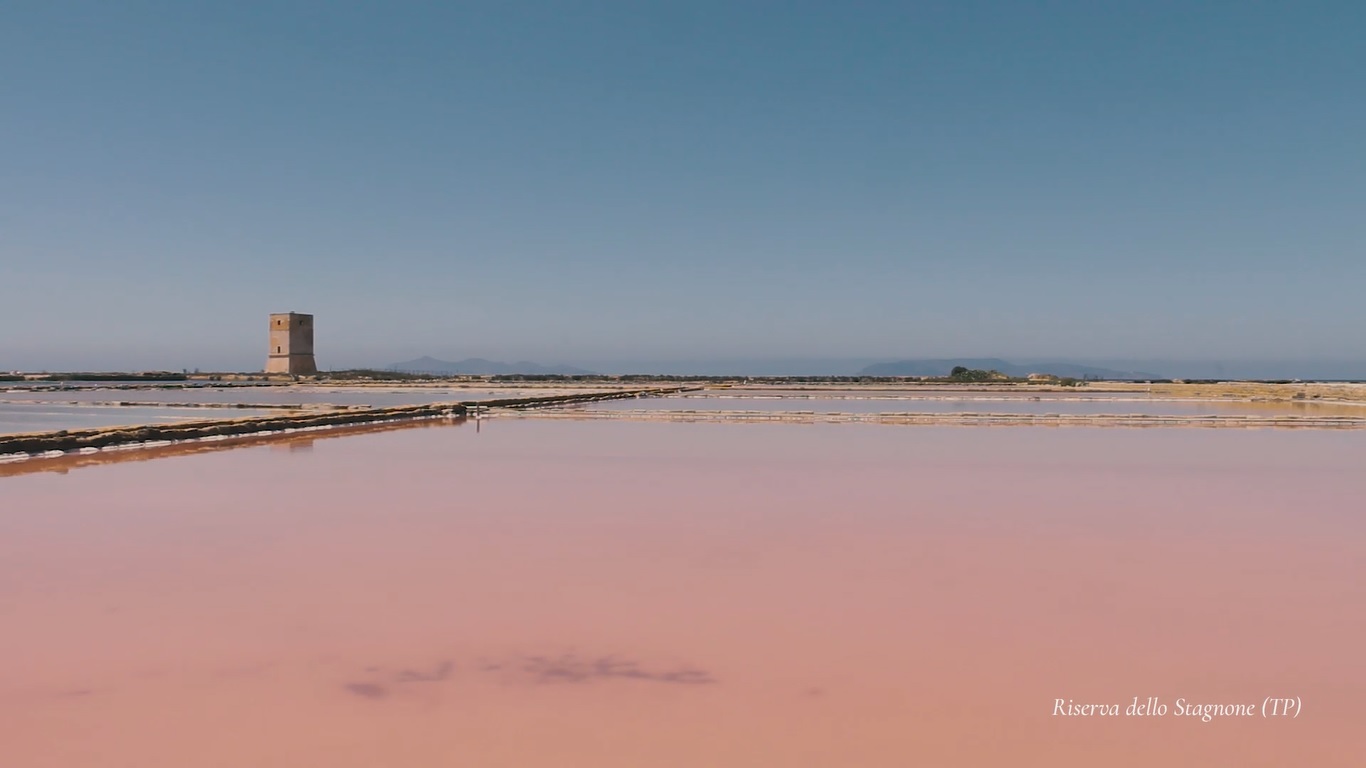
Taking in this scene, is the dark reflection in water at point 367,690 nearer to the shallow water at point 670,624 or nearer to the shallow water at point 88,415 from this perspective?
the shallow water at point 670,624

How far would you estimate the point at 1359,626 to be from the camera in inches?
143

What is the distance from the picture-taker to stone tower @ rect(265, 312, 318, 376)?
5119 centimetres

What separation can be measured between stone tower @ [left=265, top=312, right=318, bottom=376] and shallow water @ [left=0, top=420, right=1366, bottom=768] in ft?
154

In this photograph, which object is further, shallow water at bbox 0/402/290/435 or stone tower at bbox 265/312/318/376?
stone tower at bbox 265/312/318/376

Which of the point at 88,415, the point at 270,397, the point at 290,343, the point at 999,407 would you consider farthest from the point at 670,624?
the point at 290,343

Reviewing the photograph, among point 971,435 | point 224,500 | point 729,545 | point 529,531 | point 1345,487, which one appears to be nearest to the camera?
point 729,545

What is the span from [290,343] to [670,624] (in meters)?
52.5

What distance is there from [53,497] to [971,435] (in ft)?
36.3

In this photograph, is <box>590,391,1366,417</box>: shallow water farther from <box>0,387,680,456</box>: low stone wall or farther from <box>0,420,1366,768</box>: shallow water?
<box>0,420,1366,768</box>: shallow water

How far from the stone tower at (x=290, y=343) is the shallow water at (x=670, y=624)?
47061 mm

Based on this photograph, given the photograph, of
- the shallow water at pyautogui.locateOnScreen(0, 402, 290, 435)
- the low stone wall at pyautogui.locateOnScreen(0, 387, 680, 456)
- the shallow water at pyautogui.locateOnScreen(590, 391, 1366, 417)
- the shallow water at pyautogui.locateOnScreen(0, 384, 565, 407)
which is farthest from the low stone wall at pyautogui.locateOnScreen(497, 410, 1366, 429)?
the shallow water at pyautogui.locateOnScreen(0, 384, 565, 407)

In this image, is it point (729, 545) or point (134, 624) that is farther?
point (729, 545)

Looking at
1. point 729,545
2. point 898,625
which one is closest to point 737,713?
point 898,625

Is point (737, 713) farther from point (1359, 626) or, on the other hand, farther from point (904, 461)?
point (904, 461)
